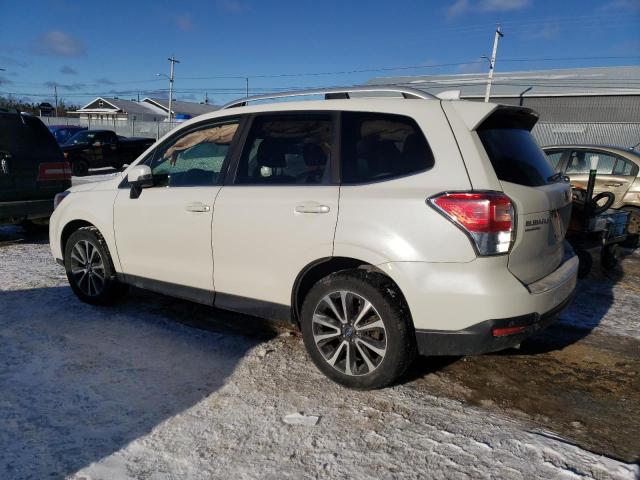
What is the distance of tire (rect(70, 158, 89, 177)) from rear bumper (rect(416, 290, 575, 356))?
19196 mm

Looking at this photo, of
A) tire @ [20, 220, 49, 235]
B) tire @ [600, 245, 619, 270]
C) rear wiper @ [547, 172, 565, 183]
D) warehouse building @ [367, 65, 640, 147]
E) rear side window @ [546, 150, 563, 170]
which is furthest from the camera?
warehouse building @ [367, 65, 640, 147]

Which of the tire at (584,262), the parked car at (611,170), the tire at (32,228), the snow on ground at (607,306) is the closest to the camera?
the snow on ground at (607,306)

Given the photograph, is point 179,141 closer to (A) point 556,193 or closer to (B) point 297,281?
(B) point 297,281

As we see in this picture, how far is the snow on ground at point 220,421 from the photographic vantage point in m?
2.47

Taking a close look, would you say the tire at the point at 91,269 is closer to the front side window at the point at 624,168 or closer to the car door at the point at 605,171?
the car door at the point at 605,171

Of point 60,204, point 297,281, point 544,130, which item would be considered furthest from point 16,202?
point 544,130

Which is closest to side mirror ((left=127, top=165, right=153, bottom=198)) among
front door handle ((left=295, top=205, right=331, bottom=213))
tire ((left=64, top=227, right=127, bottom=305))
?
tire ((left=64, top=227, right=127, bottom=305))

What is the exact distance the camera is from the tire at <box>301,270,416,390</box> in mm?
2988

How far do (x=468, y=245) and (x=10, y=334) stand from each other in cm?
360

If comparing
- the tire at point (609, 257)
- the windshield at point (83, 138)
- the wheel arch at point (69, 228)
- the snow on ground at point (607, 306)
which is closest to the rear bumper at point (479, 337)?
the snow on ground at point (607, 306)

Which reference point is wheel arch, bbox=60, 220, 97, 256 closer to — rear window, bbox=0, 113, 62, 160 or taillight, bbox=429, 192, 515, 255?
rear window, bbox=0, 113, 62, 160

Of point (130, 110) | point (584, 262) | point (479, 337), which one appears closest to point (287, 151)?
point (479, 337)

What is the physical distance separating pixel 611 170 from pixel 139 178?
7377 millimetres

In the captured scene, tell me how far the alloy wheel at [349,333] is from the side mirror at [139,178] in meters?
1.88
